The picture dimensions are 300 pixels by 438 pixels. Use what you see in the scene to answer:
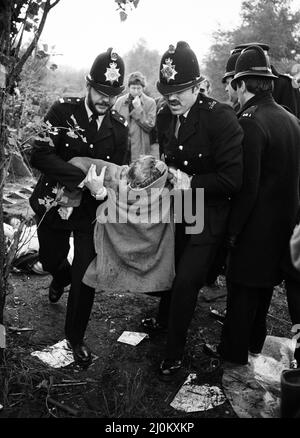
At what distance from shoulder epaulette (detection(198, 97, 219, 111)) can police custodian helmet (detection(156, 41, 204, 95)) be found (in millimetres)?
143

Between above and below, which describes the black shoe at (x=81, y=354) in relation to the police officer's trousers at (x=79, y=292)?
below

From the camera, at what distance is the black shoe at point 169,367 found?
3.12 metres

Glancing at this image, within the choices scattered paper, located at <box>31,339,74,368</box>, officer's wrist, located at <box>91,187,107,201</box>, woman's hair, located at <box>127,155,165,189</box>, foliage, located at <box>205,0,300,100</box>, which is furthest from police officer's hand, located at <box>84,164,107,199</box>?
foliage, located at <box>205,0,300,100</box>

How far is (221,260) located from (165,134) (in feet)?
3.90

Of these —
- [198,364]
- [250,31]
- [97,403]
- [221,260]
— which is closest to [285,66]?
[250,31]

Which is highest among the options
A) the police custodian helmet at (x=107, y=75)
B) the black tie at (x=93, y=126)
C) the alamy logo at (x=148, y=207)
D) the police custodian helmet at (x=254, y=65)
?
the police custodian helmet at (x=254, y=65)

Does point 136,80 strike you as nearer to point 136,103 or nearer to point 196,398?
point 136,103

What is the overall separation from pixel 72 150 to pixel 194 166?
92 cm

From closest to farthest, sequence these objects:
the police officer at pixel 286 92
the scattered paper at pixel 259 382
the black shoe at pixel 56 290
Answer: the scattered paper at pixel 259 382, the black shoe at pixel 56 290, the police officer at pixel 286 92

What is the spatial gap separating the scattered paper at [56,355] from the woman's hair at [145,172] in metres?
1.33

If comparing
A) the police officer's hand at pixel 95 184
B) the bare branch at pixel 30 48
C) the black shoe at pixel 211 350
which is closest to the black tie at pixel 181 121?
the police officer's hand at pixel 95 184

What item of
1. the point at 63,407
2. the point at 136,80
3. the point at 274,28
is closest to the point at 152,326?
the point at 63,407

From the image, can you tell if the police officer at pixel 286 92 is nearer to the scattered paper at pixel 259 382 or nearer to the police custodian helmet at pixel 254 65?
the police custodian helmet at pixel 254 65
